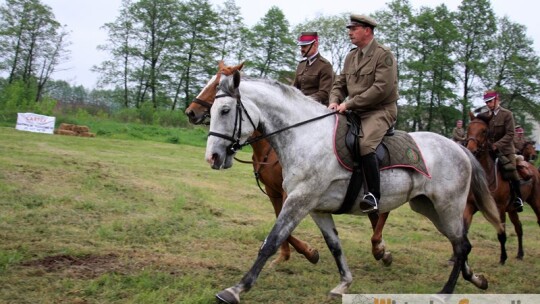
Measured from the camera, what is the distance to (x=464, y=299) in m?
5.84

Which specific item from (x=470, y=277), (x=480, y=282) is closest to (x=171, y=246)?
(x=470, y=277)

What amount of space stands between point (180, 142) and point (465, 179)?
28.5 meters

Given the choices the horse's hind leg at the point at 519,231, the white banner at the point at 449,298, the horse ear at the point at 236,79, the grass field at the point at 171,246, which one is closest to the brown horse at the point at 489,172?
the horse's hind leg at the point at 519,231

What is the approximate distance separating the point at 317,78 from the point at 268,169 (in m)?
1.65

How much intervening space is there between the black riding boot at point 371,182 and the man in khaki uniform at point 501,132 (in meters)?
4.69

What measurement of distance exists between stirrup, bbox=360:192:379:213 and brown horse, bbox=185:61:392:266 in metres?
1.29

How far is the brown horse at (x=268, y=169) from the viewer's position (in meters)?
5.70

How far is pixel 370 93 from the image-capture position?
555 cm

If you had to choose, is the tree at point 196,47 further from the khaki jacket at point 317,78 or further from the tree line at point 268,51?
the khaki jacket at point 317,78

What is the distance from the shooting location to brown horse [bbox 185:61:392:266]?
570cm

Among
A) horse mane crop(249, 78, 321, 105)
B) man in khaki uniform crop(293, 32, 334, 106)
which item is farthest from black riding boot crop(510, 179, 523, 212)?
horse mane crop(249, 78, 321, 105)

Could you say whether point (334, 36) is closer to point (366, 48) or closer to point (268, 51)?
point (268, 51)

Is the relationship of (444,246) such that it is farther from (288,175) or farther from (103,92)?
(103,92)

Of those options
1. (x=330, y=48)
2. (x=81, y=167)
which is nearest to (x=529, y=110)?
(x=330, y=48)
